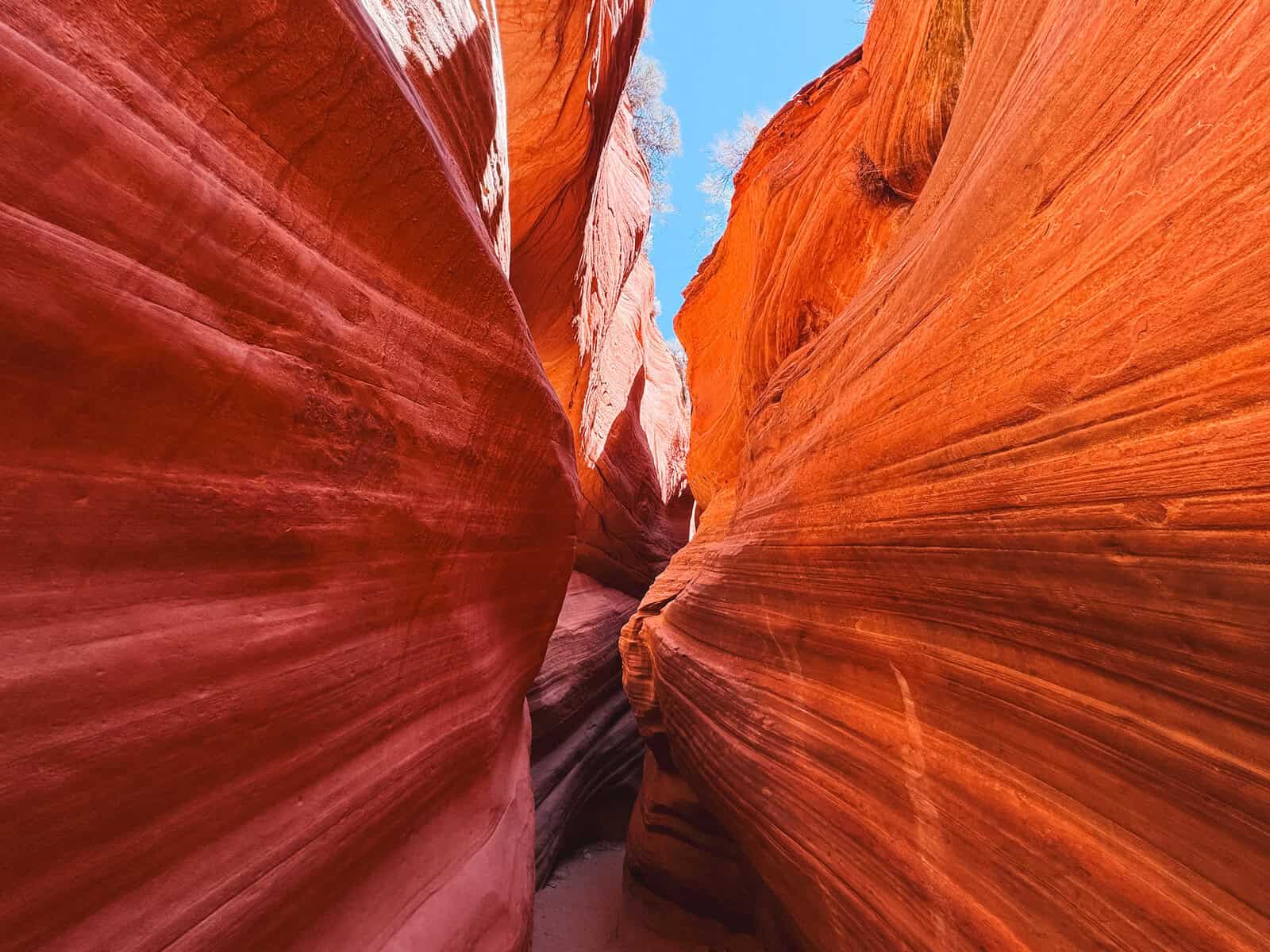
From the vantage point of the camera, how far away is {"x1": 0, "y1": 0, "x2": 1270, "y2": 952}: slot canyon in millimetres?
1007

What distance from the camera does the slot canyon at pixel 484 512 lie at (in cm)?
101

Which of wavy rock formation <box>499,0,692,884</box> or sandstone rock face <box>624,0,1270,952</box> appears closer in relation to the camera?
sandstone rock face <box>624,0,1270,952</box>

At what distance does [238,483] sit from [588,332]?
7.06m

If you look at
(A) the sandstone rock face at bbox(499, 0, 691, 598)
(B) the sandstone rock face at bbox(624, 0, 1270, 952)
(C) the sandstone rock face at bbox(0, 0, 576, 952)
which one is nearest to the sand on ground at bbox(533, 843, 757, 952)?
(B) the sandstone rock face at bbox(624, 0, 1270, 952)

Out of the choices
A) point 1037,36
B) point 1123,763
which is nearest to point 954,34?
point 1037,36

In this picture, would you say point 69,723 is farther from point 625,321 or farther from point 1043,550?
point 625,321

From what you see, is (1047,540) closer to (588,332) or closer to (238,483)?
(238,483)

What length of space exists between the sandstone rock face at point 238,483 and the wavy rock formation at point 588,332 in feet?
10.4

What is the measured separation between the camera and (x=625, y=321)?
10.9 metres

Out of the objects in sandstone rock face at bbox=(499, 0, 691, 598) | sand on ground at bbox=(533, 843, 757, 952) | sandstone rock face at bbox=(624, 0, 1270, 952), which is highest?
sandstone rock face at bbox=(499, 0, 691, 598)

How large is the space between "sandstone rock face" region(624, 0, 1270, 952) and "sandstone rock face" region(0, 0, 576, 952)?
1.57 m

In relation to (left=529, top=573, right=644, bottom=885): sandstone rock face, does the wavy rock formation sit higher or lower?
higher

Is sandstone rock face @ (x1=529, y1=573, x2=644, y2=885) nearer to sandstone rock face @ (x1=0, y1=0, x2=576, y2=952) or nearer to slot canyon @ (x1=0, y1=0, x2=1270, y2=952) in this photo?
slot canyon @ (x1=0, y1=0, x2=1270, y2=952)

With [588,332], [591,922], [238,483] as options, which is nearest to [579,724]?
[591,922]
